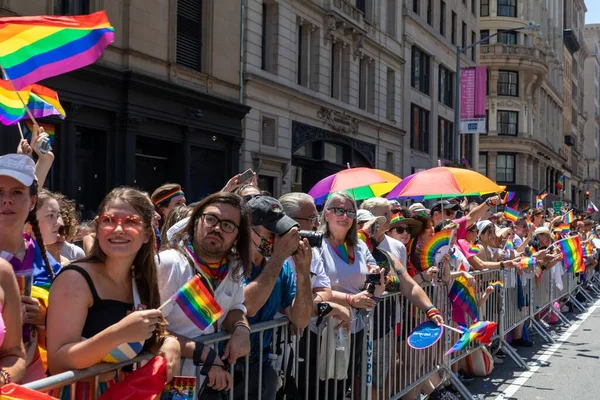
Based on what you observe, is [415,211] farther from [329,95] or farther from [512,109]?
[512,109]

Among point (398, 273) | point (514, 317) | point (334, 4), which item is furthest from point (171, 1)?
point (398, 273)

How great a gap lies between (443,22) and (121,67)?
26418mm

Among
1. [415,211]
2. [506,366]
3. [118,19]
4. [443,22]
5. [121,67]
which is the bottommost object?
[506,366]

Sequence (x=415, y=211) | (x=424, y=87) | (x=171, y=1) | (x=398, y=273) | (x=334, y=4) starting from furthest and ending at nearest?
(x=424, y=87) → (x=334, y=4) → (x=171, y=1) → (x=415, y=211) → (x=398, y=273)

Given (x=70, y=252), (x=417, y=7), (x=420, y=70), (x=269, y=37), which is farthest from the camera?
(x=420, y=70)

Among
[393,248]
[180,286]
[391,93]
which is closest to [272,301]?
[180,286]

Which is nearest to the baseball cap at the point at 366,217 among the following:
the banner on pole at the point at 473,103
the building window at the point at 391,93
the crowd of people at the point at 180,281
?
the crowd of people at the point at 180,281

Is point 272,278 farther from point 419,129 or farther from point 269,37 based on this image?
point 419,129

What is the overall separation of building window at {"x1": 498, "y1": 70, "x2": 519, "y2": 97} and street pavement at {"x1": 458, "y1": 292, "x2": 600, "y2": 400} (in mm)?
50467

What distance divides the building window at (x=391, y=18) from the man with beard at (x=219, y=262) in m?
30.2

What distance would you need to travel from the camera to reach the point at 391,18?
Answer: 3312cm

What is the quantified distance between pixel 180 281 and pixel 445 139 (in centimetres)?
3812

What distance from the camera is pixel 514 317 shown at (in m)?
10.7

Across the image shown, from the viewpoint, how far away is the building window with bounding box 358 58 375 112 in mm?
30422
